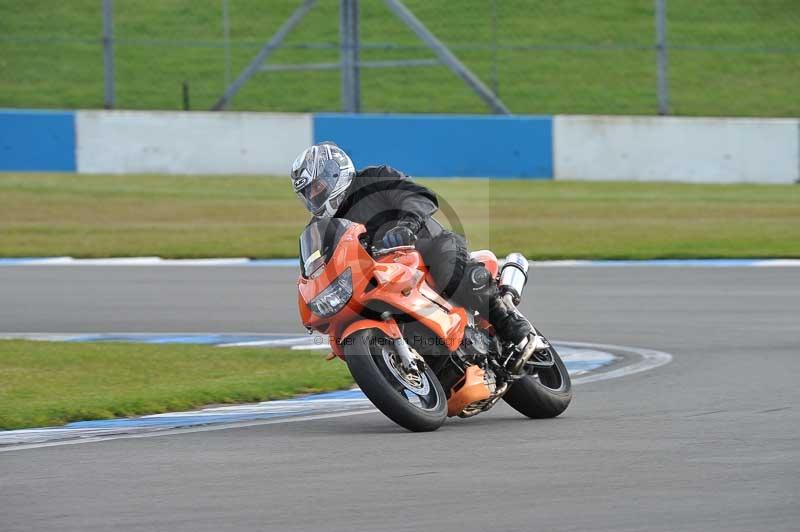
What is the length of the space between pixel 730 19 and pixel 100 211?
985cm

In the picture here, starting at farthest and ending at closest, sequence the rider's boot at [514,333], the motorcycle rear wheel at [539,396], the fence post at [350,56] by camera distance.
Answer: the fence post at [350,56] → the motorcycle rear wheel at [539,396] → the rider's boot at [514,333]

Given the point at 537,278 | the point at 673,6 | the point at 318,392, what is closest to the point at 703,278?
the point at 537,278

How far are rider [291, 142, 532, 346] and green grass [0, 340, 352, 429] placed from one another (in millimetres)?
1605

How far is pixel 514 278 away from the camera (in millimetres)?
7336

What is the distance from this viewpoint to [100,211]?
62.8ft

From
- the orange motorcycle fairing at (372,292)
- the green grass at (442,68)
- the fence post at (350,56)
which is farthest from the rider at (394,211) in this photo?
the green grass at (442,68)

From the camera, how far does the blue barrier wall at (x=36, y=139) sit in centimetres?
Answer: 2000

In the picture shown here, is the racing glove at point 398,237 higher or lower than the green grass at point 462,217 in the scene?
higher

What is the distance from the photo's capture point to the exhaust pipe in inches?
286

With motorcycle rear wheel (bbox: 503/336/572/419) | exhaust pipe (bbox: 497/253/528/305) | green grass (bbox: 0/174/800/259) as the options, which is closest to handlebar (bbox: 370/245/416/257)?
exhaust pipe (bbox: 497/253/528/305)

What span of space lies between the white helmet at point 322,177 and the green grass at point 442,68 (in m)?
15.2

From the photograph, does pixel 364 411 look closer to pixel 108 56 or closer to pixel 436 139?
pixel 436 139

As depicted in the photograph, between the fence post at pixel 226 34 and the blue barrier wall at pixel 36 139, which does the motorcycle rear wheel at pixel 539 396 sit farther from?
the fence post at pixel 226 34

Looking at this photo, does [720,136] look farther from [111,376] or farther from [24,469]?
[24,469]
